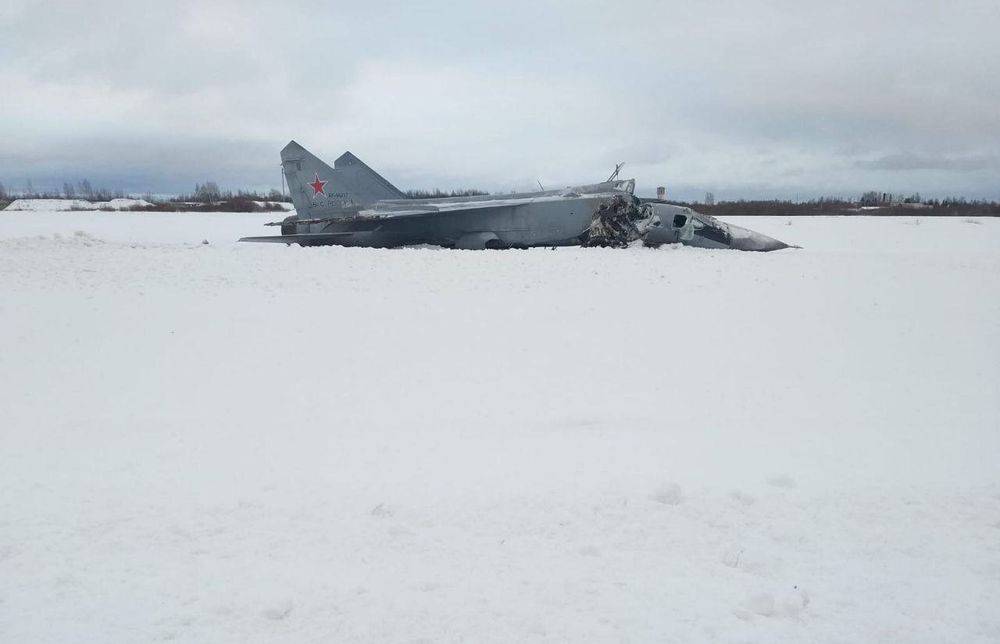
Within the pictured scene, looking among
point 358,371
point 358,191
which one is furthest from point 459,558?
point 358,191

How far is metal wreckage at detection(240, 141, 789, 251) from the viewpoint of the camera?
15188 mm

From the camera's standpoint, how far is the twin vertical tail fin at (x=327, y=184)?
1625cm

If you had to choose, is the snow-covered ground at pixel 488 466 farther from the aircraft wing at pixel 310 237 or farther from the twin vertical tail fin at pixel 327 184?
the twin vertical tail fin at pixel 327 184

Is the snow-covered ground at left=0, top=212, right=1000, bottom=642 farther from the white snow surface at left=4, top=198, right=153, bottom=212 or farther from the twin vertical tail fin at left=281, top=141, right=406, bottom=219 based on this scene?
the white snow surface at left=4, top=198, right=153, bottom=212

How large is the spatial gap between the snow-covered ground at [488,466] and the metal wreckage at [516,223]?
22.0ft

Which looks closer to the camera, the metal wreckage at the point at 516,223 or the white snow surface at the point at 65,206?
the metal wreckage at the point at 516,223

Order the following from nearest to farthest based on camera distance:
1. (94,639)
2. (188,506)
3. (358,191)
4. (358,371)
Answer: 1. (94,639)
2. (188,506)
3. (358,371)
4. (358,191)

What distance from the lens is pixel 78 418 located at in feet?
15.6

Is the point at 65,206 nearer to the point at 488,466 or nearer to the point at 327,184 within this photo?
the point at 327,184

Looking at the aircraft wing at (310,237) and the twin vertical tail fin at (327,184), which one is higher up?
the twin vertical tail fin at (327,184)

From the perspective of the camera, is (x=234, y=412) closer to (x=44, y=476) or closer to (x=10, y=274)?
(x=44, y=476)

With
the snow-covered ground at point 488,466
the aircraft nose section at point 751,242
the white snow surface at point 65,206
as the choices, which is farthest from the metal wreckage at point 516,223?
the white snow surface at point 65,206

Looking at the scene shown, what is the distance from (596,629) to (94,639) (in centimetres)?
219

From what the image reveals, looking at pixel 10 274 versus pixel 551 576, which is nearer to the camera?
pixel 551 576
